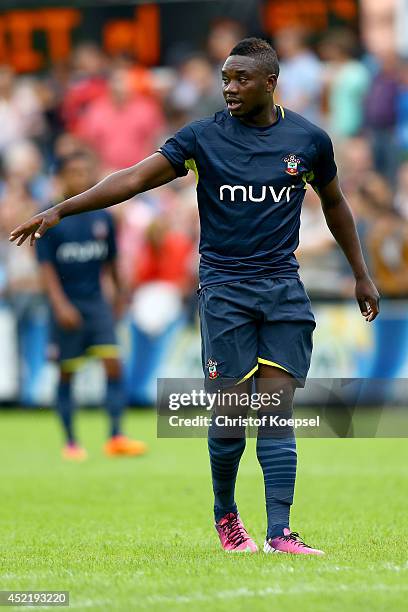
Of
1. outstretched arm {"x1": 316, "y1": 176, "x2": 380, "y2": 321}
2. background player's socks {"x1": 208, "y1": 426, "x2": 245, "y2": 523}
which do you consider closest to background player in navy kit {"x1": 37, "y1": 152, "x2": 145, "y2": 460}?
background player's socks {"x1": 208, "y1": 426, "x2": 245, "y2": 523}

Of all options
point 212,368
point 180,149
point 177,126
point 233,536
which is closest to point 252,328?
point 212,368

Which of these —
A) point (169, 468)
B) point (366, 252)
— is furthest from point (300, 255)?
point (169, 468)

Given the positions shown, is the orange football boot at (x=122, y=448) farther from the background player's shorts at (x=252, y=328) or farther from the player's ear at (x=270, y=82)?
the player's ear at (x=270, y=82)

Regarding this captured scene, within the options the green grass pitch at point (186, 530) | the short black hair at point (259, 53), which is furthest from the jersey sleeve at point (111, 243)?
the short black hair at point (259, 53)

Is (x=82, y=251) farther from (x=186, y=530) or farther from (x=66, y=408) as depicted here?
(x=186, y=530)

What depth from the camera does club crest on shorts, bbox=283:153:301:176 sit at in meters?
5.91

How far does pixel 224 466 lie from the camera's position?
6027 mm

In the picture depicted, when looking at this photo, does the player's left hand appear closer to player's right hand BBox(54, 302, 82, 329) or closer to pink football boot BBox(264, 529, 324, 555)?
pink football boot BBox(264, 529, 324, 555)

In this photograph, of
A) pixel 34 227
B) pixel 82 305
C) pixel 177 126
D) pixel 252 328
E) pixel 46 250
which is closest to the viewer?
pixel 34 227

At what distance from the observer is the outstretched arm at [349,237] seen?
6230mm

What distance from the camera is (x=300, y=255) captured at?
14586 millimetres

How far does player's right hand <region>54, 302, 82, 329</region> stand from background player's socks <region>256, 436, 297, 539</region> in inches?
218

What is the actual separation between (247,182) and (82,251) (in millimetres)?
5784

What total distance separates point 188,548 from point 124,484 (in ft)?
10.6
